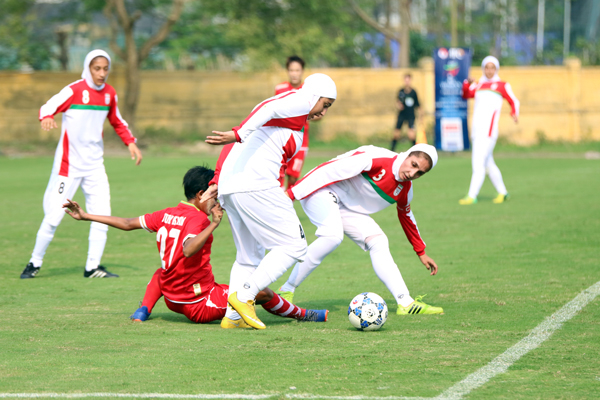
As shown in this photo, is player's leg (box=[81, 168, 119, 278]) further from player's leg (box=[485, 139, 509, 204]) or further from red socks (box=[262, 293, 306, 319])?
player's leg (box=[485, 139, 509, 204])

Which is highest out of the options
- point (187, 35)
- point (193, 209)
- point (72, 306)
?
point (187, 35)

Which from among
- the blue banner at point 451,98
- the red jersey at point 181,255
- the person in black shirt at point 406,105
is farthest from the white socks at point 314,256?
the blue banner at point 451,98

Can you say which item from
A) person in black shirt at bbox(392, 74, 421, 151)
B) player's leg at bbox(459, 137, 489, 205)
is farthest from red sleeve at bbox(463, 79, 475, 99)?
person in black shirt at bbox(392, 74, 421, 151)

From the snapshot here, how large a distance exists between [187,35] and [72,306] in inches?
1294

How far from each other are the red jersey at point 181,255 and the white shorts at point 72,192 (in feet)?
9.61

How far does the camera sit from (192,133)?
3203cm

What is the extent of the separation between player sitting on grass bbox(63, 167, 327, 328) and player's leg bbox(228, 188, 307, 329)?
0.28 m

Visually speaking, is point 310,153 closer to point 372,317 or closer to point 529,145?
point 529,145

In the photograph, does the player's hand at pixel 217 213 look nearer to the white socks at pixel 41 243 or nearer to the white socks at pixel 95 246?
the white socks at pixel 95 246

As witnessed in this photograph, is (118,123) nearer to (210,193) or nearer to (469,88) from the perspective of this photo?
(210,193)

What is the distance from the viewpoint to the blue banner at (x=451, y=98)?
27.5 metres

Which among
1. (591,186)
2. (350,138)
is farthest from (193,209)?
(350,138)

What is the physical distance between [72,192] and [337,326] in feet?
13.9

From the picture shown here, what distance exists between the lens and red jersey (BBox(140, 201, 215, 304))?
6.14 metres
